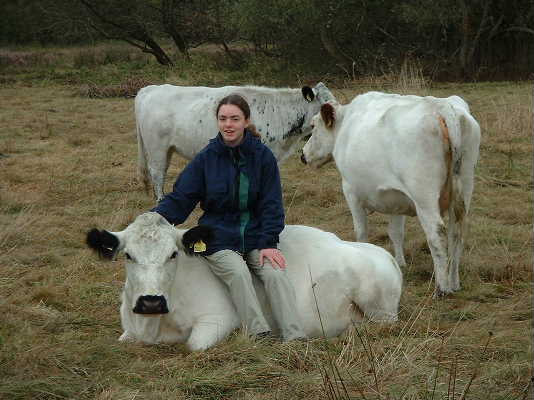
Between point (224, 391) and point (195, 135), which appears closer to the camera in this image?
point (224, 391)

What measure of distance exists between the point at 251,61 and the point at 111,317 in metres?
21.9

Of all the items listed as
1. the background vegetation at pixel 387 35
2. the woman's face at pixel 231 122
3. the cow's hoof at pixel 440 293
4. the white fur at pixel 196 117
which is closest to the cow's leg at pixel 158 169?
the white fur at pixel 196 117

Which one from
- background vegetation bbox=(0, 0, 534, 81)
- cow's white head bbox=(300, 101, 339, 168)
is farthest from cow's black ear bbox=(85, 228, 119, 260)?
background vegetation bbox=(0, 0, 534, 81)

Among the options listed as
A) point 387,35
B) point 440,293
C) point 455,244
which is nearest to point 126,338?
point 440,293

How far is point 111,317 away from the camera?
5.65 meters

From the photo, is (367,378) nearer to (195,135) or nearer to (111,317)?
(111,317)

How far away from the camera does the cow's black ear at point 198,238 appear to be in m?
4.89

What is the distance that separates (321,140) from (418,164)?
6.55 feet

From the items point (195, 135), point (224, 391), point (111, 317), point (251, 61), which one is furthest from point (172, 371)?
point (251, 61)

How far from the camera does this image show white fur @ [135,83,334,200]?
988 centimetres

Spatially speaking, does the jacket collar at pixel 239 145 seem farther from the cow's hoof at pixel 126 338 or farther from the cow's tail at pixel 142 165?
the cow's tail at pixel 142 165

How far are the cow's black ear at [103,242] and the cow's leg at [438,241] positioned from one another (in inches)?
106

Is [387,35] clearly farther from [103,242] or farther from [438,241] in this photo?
[103,242]

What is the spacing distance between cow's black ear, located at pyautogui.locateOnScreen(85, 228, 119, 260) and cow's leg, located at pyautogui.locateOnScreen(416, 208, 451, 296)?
269 cm
